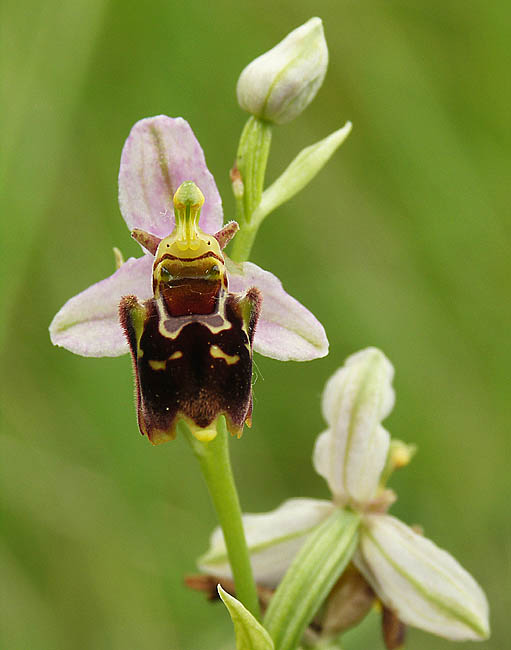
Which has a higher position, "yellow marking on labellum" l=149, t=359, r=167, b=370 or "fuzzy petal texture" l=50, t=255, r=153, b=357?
"fuzzy petal texture" l=50, t=255, r=153, b=357

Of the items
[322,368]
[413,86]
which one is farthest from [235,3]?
[322,368]

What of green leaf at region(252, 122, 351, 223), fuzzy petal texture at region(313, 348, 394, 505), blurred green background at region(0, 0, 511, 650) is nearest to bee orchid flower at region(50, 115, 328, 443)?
green leaf at region(252, 122, 351, 223)

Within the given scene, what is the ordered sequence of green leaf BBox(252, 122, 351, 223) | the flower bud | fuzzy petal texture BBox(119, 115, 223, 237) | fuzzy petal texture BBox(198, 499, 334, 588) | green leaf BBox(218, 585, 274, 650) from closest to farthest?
green leaf BBox(218, 585, 274, 650)
fuzzy petal texture BBox(119, 115, 223, 237)
the flower bud
green leaf BBox(252, 122, 351, 223)
fuzzy petal texture BBox(198, 499, 334, 588)

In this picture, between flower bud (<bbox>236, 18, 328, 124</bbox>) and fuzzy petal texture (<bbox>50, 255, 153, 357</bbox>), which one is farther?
flower bud (<bbox>236, 18, 328, 124</bbox>)

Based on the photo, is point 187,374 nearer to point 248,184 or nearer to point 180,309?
point 180,309

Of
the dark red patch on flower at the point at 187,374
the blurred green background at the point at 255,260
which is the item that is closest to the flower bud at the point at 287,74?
the dark red patch on flower at the point at 187,374

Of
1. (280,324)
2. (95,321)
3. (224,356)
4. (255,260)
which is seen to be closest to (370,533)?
(280,324)

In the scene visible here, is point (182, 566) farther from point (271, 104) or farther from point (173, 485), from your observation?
point (271, 104)

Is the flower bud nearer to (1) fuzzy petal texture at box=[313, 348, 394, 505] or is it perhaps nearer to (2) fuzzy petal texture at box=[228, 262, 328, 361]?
(2) fuzzy petal texture at box=[228, 262, 328, 361]
